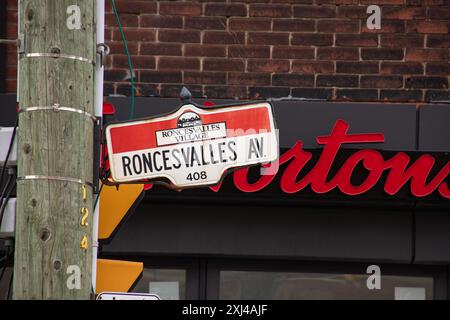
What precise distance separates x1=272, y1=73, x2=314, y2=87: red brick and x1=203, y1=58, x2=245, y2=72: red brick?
0.33m

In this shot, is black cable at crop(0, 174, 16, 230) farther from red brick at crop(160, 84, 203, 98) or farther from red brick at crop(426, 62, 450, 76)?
red brick at crop(426, 62, 450, 76)

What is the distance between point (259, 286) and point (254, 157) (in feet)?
14.9

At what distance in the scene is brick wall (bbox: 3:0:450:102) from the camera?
34.0ft

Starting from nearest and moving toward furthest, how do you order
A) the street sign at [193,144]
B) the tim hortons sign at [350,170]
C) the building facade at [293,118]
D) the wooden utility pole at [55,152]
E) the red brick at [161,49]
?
the wooden utility pole at [55,152] → the street sign at [193,144] → the tim hortons sign at [350,170] → the building facade at [293,118] → the red brick at [161,49]

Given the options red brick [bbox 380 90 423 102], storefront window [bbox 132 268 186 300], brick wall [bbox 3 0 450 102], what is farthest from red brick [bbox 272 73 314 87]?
storefront window [bbox 132 268 186 300]

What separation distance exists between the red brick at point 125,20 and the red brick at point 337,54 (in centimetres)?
172

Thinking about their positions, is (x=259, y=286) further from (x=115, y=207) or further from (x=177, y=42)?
(x=115, y=207)

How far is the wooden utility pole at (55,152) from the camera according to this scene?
5.39 metres

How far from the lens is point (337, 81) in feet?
34.1

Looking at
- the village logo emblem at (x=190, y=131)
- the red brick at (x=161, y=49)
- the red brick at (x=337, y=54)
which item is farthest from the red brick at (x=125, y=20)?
the village logo emblem at (x=190, y=131)

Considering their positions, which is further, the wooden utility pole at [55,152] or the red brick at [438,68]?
the red brick at [438,68]

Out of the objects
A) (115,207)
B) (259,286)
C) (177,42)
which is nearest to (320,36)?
(177,42)

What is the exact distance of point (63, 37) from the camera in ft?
18.3

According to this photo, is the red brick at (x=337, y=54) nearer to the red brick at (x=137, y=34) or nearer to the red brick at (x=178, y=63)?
the red brick at (x=178, y=63)
